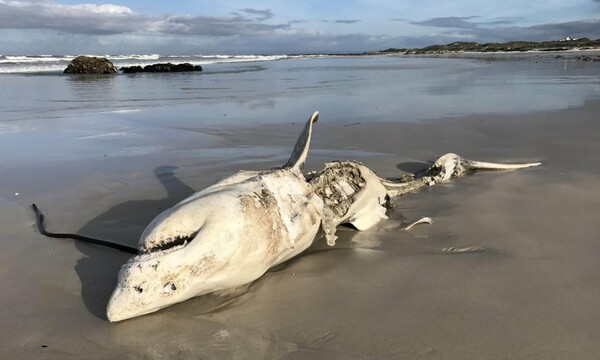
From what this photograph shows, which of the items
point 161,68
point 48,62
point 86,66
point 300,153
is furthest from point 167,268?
point 48,62

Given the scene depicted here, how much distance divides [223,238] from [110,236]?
1441 millimetres

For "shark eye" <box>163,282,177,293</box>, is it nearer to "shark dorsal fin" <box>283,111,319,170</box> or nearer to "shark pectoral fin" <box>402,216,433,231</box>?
"shark dorsal fin" <box>283,111,319,170</box>

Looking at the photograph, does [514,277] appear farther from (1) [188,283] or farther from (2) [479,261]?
(1) [188,283]

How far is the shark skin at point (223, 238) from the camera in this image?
237cm

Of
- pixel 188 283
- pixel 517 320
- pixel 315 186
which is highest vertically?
pixel 315 186

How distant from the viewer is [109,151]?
6.39 m

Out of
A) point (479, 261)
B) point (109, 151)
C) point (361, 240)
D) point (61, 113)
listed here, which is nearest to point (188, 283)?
point (361, 240)

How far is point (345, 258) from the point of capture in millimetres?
3197

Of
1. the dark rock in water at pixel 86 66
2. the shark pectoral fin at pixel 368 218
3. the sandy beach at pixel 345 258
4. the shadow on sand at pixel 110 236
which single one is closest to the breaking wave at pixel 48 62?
the dark rock in water at pixel 86 66

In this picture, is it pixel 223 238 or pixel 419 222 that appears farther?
pixel 419 222

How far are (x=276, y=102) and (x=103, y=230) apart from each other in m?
8.44

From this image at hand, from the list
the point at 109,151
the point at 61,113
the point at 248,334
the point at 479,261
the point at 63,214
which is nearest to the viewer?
the point at 248,334

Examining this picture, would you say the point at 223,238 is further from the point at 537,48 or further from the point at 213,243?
the point at 537,48

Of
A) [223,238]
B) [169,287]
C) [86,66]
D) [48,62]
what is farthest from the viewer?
[48,62]
